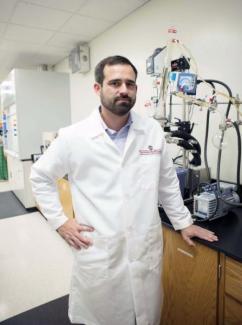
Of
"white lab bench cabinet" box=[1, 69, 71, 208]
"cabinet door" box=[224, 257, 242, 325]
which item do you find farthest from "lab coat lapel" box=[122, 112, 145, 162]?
"white lab bench cabinet" box=[1, 69, 71, 208]

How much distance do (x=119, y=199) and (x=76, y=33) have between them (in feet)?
9.21

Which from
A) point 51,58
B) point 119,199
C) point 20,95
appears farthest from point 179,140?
point 51,58

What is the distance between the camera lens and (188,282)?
1.32 metres

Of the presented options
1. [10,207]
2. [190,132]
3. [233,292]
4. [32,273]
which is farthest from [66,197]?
[233,292]

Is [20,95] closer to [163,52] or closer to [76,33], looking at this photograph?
[76,33]

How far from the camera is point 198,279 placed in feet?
4.16

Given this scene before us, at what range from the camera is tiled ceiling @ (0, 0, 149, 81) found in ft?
8.14

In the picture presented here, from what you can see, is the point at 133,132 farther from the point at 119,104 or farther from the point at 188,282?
the point at 188,282

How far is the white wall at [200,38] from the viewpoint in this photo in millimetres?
1771

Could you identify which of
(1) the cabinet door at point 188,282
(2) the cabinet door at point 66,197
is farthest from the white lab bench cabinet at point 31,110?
(1) the cabinet door at point 188,282

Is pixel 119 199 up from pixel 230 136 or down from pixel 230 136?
down

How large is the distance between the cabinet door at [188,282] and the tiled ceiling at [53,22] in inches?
90.2

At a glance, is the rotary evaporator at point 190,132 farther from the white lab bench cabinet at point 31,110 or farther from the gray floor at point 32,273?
the white lab bench cabinet at point 31,110

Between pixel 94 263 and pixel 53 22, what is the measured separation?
9.03 feet
